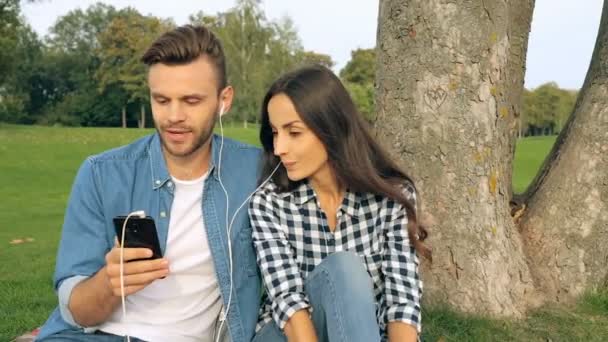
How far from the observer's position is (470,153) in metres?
3.67

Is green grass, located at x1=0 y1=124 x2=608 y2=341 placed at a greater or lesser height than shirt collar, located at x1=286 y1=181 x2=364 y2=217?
lesser

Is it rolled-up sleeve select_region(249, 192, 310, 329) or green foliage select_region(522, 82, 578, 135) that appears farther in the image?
green foliage select_region(522, 82, 578, 135)

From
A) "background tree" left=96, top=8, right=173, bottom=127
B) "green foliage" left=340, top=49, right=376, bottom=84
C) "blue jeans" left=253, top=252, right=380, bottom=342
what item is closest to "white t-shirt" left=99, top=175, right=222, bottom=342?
"blue jeans" left=253, top=252, right=380, bottom=342

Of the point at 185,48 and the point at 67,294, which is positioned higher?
the point at 185,48

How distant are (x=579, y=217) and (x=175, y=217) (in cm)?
260

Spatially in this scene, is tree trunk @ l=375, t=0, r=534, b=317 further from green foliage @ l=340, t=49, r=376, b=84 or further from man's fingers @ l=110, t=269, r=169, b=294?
green foliage @ l=340, t=49, r=376, b=84

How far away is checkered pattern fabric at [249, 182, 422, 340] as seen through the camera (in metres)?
2.75

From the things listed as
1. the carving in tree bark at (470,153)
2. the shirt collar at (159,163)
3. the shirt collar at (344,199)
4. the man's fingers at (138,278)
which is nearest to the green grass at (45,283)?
the carving in tree bark at (470,153)

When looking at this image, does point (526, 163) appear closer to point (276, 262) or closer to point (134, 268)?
point (276, 262)

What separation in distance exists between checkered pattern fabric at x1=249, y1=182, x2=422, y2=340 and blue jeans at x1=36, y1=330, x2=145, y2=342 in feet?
2.10

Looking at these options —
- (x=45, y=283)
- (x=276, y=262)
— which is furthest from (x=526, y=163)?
(x=276, y=262)

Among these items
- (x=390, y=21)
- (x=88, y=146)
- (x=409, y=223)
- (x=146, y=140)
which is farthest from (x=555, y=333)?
(x=88, y=146)

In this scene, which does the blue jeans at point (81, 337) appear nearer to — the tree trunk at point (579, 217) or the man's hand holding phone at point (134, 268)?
the man's hand holding phone at point (134, 268)

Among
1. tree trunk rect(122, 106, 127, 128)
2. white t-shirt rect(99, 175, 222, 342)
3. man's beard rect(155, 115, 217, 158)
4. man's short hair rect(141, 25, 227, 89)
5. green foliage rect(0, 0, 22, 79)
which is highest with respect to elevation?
green foliage rect(0, 0, 22, 79)
